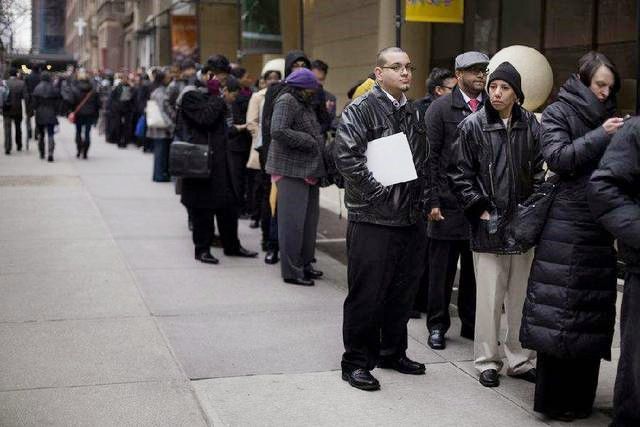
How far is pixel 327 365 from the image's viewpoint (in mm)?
6145

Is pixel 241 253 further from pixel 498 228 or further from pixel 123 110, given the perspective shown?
pixel 123 110

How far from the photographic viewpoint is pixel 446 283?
6.77 meters

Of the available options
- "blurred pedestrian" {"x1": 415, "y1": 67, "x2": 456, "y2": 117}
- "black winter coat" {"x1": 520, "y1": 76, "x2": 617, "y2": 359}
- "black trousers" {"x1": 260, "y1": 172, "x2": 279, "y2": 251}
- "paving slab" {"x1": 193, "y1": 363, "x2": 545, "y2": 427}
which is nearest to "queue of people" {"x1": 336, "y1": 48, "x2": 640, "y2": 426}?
"black winter coat" {"x1": 520, "y1": 76, "x2": 617, "y2": 359}

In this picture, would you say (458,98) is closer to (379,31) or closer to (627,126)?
(627,126)

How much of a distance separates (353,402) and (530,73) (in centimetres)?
412

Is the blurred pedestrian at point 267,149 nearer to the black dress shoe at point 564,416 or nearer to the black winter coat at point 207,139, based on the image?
the black winter coat at point 207,139

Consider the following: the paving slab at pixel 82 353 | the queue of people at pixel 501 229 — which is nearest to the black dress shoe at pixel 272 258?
the paving slab at pixel 82 353

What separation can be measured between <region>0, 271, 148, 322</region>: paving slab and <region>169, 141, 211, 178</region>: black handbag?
111cm

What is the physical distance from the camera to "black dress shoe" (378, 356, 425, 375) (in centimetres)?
601

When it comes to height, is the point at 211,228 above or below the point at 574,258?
below

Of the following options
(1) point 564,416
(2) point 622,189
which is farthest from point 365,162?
(1) point 564,416

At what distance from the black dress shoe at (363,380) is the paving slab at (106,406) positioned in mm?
956

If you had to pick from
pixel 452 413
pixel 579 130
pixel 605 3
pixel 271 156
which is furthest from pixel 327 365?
pixel 605 3

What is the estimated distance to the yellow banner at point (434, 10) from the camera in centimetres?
1102
